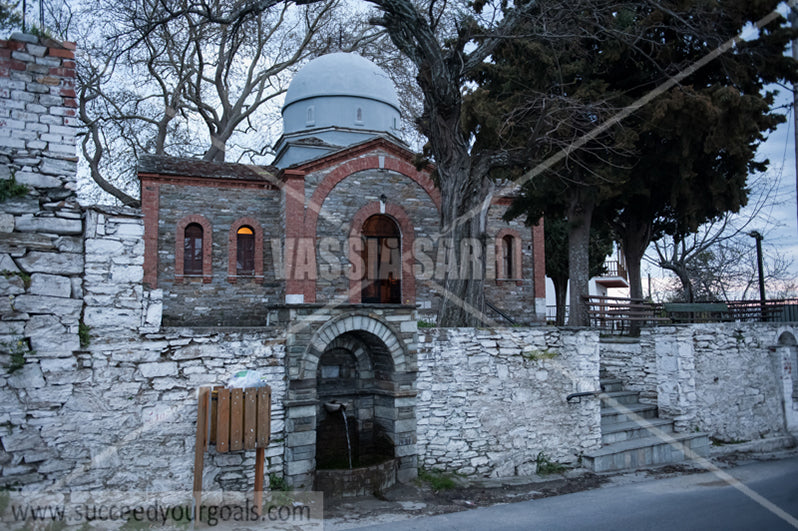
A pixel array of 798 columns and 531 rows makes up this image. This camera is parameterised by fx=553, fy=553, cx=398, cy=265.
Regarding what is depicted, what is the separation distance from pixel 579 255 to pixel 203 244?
9.39m

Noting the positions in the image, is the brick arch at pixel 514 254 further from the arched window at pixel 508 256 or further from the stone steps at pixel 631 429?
the stone steps at pixel 631 429

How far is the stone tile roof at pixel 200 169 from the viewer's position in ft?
46.0

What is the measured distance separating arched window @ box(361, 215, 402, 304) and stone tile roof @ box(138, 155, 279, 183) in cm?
304

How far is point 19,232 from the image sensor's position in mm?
5668

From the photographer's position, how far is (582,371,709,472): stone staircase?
8.48 m

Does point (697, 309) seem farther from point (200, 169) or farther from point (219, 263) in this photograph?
point (200, 169)

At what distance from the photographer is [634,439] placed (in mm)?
9219

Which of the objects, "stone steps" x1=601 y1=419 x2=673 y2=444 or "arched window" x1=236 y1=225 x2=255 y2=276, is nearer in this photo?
"stone steps" x1=601 y1=419 x2=673 y2=444

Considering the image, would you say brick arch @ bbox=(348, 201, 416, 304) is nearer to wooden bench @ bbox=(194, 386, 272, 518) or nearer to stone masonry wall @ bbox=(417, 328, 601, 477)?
stone masonry wall @ bbox=(417, 328, 601, 477)

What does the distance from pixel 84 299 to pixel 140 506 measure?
227 cm

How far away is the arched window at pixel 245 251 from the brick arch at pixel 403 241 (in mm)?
2707

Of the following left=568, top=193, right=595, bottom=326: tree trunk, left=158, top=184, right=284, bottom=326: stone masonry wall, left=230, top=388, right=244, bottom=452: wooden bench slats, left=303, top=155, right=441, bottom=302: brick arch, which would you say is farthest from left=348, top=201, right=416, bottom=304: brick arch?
left=230, top=388, right=244, bottom=452: wooden bench slats

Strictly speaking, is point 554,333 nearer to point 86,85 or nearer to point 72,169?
point 72,169

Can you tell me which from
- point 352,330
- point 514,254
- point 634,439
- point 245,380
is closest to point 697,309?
point 634,439
